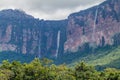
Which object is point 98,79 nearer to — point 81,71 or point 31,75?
point 81,71

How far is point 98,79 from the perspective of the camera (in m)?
93.4

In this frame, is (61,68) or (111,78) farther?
(61,68)

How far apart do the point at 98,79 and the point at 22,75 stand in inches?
→ 737

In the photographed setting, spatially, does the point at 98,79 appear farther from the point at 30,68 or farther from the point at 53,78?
the point at 30,68

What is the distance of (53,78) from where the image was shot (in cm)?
9319

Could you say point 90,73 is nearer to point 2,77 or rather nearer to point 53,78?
point 53,78

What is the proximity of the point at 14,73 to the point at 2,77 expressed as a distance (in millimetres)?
6977

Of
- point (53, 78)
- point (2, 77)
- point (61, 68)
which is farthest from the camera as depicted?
point (61, 68)

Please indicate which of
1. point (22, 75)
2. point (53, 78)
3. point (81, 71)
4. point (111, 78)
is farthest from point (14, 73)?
point (111, 78)

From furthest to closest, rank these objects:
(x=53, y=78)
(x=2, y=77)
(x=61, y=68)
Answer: (x=61, y=68) < (x=53, y=78) < (x=2, y=77)

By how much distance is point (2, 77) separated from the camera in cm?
8725

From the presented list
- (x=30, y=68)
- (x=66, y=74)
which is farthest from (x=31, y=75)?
(x=66, y=74)

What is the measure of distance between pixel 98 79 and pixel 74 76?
646 centimetres

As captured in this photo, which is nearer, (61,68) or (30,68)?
(30,68)
